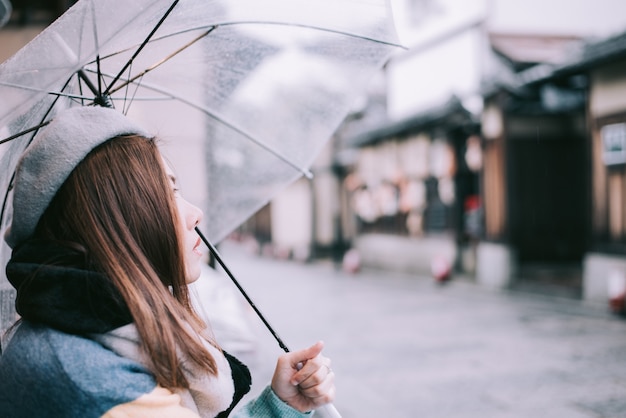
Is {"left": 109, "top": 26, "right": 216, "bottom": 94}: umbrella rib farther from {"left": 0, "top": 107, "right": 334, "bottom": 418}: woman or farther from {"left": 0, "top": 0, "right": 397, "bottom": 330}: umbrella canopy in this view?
{"left": 0, "top": 107, "right": 334, "bottom": 418}: woman

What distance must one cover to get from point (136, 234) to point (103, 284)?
0.17 m

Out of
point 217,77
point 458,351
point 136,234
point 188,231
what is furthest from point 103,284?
point 458,351

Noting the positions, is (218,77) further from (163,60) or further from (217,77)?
(163,60)

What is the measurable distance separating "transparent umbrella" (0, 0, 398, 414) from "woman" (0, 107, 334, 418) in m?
0.51

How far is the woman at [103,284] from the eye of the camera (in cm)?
115

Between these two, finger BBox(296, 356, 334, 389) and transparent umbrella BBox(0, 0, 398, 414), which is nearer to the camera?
finger BBox(296, 356, 334, 389)

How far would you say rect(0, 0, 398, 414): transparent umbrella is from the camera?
173cm

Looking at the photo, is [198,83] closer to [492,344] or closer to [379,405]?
[379,405]

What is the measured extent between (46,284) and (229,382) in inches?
20.1

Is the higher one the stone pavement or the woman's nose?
the woman's nose

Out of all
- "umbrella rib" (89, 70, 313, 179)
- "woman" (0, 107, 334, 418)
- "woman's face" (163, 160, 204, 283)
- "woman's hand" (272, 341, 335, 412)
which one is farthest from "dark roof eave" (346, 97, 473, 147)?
"woman" (0, 107, 334, 418)

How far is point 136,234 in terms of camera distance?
1339mm

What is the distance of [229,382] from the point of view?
1447mm

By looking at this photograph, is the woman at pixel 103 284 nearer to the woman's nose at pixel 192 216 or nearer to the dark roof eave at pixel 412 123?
the woman's nose at pixel 192 216
